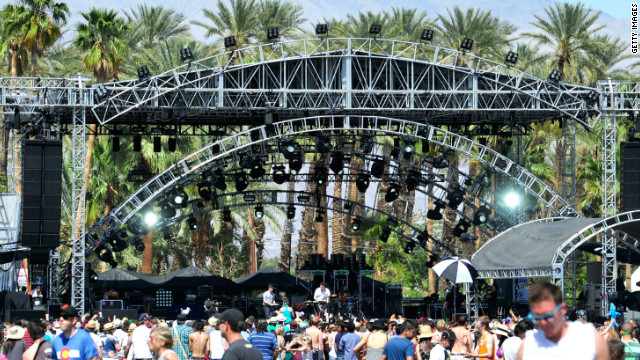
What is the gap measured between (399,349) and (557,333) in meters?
7.50

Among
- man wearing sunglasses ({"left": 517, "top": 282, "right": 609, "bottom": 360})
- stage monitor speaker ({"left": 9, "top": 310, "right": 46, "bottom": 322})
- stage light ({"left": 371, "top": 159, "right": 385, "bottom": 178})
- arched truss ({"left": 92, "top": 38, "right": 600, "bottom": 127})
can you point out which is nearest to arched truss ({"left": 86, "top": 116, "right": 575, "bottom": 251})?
arched truss ({"left": 92, "top": 38, "right": 600, "bottom": 127})

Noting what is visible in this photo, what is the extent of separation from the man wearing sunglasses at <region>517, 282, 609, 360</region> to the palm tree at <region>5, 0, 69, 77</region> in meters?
42.0

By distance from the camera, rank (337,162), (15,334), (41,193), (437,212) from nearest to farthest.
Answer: (15,334) < (41,193) < (337,162) < (437,212)

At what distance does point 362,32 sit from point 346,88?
57.0 feet

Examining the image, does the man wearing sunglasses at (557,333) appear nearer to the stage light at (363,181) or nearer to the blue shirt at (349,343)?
the blue shirt at (349,343)

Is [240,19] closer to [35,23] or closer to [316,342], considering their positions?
[35,23]

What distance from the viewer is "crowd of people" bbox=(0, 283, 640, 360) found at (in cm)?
691

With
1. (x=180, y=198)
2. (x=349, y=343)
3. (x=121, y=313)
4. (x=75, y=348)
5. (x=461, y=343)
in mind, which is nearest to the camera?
(x=75, y=348)

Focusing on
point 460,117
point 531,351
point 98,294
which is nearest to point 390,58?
point 460,117

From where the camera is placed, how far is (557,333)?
22.6 feet

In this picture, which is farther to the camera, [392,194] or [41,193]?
[392,194]

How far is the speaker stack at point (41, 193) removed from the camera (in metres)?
32.7

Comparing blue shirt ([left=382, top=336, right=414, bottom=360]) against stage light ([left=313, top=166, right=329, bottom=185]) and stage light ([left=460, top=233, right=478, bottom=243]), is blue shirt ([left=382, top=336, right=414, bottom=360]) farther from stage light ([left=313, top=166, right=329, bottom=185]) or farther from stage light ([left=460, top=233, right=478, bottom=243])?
stage light ([left=313, top=166, right=329, bottom=185])

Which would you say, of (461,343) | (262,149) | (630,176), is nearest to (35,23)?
(262,149)
